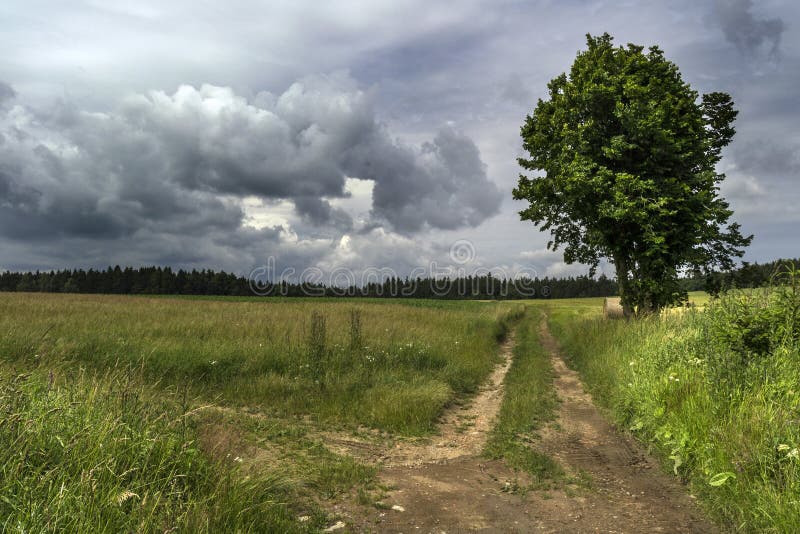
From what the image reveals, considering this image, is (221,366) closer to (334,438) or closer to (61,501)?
(334,438)

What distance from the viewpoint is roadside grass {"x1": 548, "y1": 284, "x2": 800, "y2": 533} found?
482 cm

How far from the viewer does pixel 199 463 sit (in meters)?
4.78

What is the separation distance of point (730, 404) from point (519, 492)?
3359 mm

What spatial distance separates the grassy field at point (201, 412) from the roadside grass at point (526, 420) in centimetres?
141

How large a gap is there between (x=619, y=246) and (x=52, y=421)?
2167 centimetres

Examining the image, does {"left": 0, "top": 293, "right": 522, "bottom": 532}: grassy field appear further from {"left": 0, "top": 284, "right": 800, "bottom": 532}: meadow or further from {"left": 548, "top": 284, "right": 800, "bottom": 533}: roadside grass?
{"left": 548, "top": 284, "right": 800, "bottom": 533}: roadside grass

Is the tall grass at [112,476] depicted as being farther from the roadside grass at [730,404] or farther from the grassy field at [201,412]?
the roadside grass at [730,404]

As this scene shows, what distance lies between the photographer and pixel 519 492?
596 cm

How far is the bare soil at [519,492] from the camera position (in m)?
5.06

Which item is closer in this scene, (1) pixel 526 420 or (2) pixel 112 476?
(2) pixel 112 476

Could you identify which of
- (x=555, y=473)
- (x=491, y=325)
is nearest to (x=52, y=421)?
(x=555, y=473)

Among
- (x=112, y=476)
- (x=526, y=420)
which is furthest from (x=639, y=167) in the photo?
(x=112, y=476)

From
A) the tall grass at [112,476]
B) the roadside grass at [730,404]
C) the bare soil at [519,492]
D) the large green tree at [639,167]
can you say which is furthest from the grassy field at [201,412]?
the large green tree at [639,167]

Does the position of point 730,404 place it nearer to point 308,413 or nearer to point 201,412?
point 308,413
